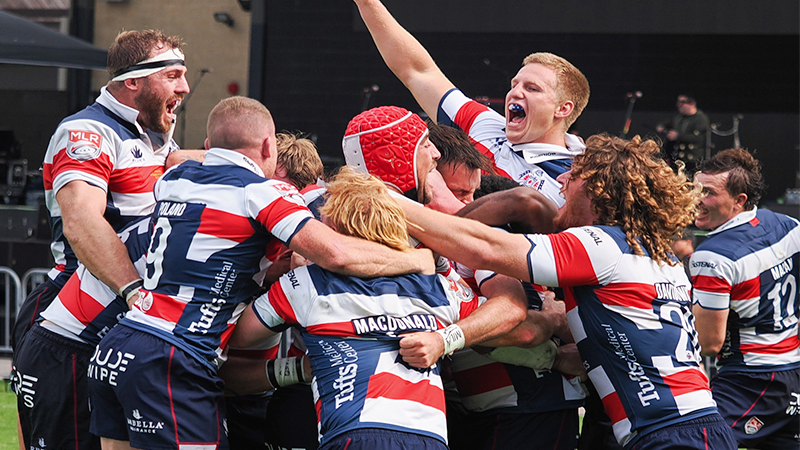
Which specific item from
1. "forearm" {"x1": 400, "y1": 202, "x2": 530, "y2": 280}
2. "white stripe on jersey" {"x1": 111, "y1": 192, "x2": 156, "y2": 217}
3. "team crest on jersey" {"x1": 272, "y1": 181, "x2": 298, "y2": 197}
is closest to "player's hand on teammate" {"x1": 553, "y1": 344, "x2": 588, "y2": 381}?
"forearm" {"x1": 400, "y1": 202, "x2": 530, "y2": 280}

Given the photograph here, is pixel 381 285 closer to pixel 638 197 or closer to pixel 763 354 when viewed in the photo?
pixel 638 197

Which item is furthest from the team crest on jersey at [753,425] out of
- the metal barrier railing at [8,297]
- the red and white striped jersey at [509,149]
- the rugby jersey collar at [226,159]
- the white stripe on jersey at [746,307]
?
the metal barrier railing at [8,297]

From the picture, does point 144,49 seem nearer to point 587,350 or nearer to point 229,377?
point 229,377

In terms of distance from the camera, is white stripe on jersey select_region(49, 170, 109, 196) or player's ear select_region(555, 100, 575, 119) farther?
player's ear select_region(555, 100, 575, 119)

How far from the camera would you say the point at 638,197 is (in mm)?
2855

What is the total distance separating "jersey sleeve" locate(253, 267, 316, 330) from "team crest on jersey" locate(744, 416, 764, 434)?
3376 millimetres

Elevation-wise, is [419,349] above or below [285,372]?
above

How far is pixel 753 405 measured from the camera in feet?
15.7

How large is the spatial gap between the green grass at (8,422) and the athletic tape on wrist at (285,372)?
341cm

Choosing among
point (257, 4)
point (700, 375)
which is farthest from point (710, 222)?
point (257, 4)

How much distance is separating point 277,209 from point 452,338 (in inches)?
28.9

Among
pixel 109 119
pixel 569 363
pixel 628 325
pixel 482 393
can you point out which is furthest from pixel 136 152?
pixel 628 325

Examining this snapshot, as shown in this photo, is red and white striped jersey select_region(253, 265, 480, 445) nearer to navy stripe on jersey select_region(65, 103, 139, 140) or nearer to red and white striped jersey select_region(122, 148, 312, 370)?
red and white striped jersey select_region(122, 148, 312, 370)

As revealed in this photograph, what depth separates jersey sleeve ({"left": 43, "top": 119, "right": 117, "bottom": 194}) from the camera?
3.12 m
